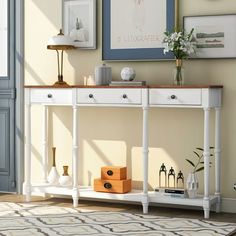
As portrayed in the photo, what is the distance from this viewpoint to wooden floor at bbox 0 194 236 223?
4.78 m

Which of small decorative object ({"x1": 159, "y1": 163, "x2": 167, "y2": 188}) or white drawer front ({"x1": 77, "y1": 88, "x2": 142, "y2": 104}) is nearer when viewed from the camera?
white drawer front ({"x1": 77, "y1": 88, "x2": 142, "y2": 104})

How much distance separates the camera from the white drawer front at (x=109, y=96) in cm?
480

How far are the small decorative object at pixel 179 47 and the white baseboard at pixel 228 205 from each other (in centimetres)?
97

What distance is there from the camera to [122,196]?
494cm

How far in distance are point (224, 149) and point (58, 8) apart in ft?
6.26

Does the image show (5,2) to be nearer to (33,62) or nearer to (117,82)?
(33,62)

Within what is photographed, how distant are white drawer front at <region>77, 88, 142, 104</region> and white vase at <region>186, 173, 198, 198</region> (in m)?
0.70

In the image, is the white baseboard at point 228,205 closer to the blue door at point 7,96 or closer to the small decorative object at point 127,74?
the small decorative object at point 127,74

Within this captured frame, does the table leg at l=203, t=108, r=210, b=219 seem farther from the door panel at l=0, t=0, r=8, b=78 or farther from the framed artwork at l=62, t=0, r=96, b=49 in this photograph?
the door panel at l=0, t=0, r=8, b=78

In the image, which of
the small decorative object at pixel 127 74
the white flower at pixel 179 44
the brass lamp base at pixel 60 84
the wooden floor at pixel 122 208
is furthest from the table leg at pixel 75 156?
the white flower at pixel 179 44

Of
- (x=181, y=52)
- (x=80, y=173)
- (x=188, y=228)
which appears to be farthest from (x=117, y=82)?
(x=188, y=228)

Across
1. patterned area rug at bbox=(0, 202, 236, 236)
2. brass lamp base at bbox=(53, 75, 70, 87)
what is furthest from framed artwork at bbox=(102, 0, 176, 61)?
patterned area rug at bbox=(0, 202, 236, 236)

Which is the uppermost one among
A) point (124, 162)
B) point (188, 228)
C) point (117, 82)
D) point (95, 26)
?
point (95, 26)

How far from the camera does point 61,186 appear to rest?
208 inches
